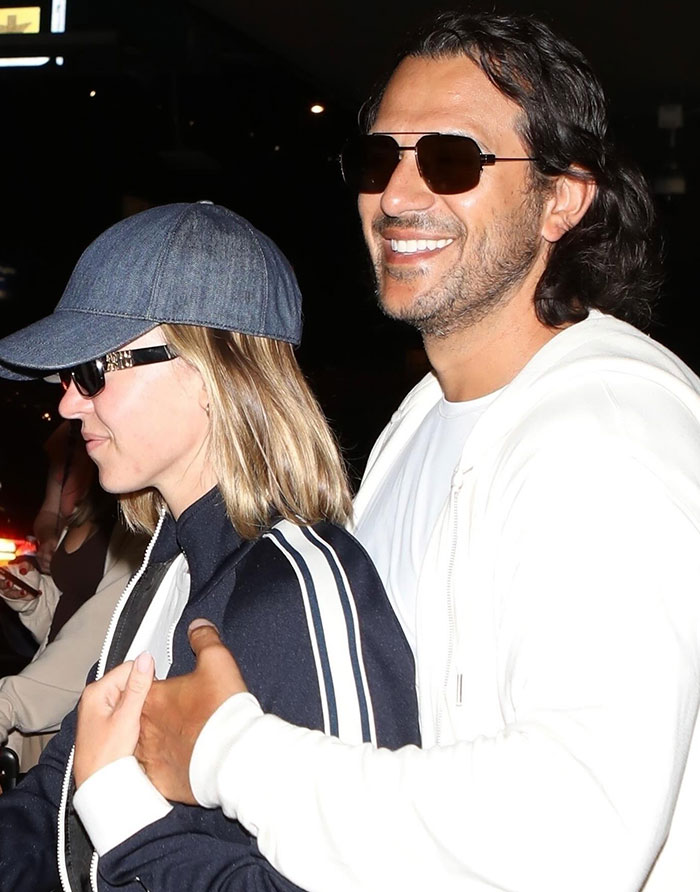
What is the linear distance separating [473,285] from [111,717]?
0.93 meters

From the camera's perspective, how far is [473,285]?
1989 millimetres

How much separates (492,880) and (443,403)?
1.06 meters

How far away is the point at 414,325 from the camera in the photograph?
2.02 meters

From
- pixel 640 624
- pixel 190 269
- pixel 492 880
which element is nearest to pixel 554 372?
pixel 640 624

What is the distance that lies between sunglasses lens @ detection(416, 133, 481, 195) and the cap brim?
55cm

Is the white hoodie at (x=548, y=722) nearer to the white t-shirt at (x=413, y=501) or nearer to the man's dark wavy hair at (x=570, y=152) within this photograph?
the white t-shirt at (x=413, y=501)

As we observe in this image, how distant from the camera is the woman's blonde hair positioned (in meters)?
1.84

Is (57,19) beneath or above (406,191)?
above

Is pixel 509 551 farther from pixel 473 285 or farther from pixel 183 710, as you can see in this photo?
pixel 473 285

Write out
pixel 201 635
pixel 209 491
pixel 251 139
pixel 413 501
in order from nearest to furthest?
pixel 201 635
pixel 209 491
pixel 413 501
pixel 251 139

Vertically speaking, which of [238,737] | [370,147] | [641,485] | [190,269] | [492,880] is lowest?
[492,880]

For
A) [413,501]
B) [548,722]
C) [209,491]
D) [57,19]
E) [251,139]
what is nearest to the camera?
[548,722]

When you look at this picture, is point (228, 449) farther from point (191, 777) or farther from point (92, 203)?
point (92, 203)

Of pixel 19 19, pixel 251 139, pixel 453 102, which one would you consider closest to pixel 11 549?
pixel 453 102
